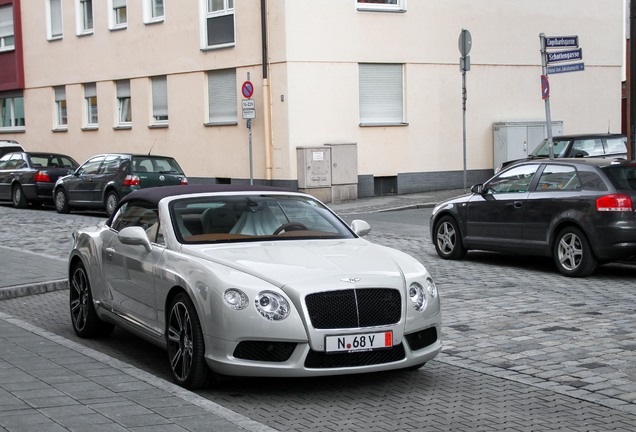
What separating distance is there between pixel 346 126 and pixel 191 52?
5.66 meters

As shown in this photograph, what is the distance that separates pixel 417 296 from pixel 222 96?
2380cm

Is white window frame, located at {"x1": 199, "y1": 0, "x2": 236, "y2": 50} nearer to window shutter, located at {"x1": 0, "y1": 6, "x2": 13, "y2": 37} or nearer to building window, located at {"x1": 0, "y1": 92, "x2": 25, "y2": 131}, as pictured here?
building window, located at {"x1": 0, "y1": 92, "x2": 25, "y2": 131}

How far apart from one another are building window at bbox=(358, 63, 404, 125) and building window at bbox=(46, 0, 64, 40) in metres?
14.2

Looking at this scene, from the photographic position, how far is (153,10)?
33.1 m

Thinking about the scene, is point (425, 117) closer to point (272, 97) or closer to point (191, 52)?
point (272, 97)

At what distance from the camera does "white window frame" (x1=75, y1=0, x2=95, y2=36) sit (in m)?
36.5

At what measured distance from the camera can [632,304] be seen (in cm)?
1068

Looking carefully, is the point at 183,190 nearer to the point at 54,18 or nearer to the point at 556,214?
the point at 556,214

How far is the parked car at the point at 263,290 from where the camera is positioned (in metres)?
6.73

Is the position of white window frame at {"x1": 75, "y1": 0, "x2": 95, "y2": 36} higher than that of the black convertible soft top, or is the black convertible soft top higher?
white window frame at {"x1": 75, "y1": 0, "x2": 95, "y2": 36}

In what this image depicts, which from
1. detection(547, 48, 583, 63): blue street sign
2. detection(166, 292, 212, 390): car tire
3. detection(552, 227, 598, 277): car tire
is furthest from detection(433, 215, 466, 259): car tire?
detection(166, 292, 212, 390): car tire

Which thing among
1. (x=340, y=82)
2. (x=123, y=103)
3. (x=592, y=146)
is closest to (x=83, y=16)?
(x=123, y=103)

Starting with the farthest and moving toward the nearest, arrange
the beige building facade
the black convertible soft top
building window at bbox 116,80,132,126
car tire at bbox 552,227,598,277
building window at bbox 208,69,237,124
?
1. building window at bbox 116,80,132,126
2. building window at bbox 208,69,237,124
3. the beige building facade
4. car tire at bbox 552,227,598,277
5. the black convertible soft top

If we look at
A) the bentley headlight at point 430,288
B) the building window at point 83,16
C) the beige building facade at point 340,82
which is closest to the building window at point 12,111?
the building window at point 83,16
